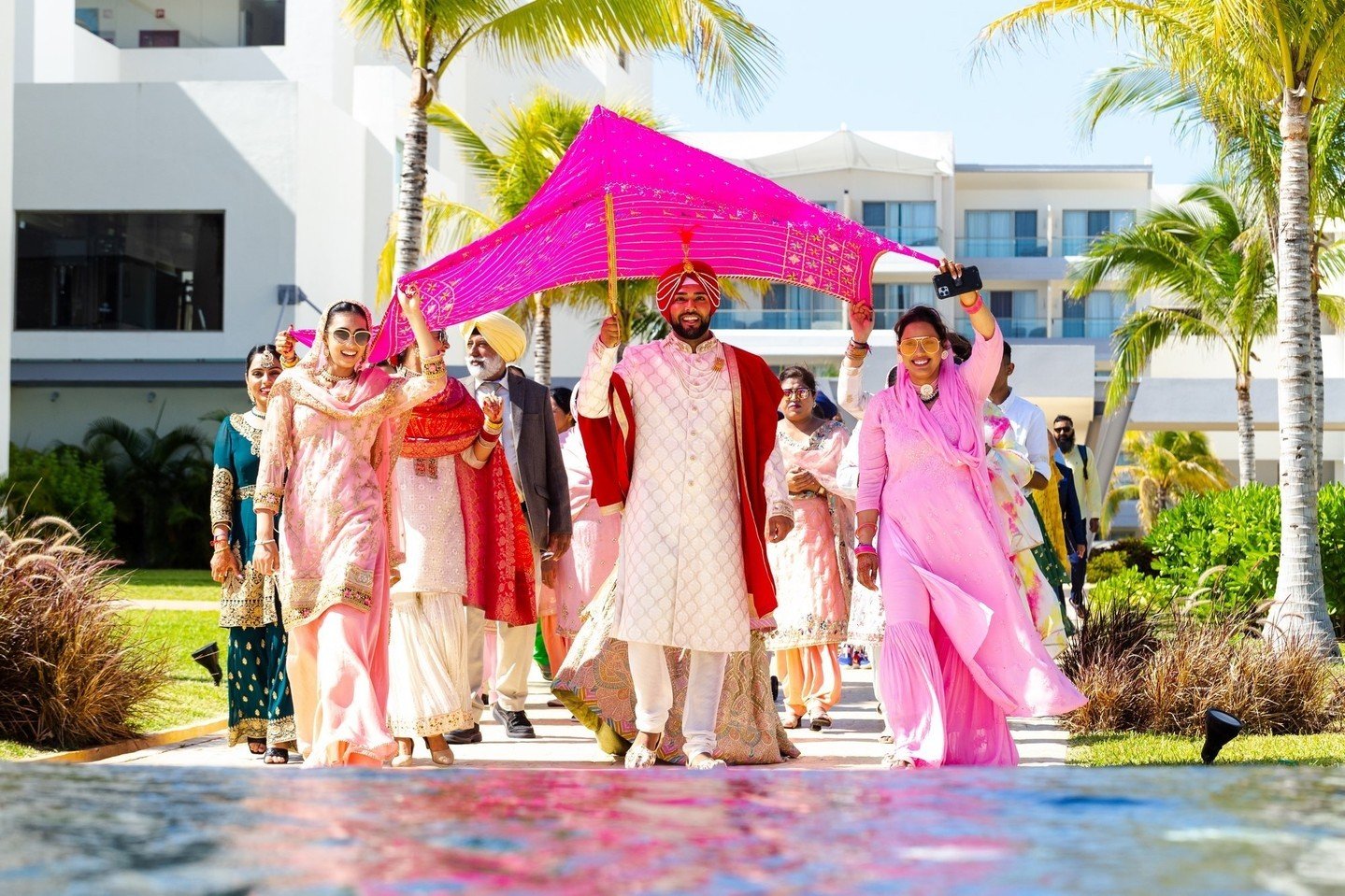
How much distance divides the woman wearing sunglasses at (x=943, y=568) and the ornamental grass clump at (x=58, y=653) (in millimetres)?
3679

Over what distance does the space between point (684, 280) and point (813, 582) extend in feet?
8.37

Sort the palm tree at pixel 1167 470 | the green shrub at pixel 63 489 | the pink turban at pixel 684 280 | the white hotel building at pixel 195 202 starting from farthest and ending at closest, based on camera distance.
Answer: the palm tree at pixel 1167 470 → the white hotel building at pixel 195 202 → the green shrub at pixel 63 489 → the pink turban at pixel 684 280

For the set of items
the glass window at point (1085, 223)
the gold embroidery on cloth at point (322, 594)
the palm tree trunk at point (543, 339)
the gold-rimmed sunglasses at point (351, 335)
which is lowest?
the gold embroidery on cloth at point (322, 594)

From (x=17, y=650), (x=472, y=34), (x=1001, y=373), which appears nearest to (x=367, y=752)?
(x=17, y=650)

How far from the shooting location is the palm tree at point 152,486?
27.2 m

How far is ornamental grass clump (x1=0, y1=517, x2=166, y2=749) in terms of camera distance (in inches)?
301

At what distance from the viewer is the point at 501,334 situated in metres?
8.93

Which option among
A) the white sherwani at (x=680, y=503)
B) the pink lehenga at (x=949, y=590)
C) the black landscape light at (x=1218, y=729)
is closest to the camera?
the black landscape light at (x=1218, y=729)

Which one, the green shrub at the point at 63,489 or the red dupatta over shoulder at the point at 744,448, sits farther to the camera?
the green shrub at the point at 63,489

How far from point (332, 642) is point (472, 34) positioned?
10372 millimetres

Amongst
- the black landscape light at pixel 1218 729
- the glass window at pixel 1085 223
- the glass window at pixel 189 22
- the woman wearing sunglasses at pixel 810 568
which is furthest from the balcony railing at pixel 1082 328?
the black landscape light at pixel 1218 729

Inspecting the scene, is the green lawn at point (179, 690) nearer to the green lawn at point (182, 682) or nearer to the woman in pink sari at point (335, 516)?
the green lawn at point (182, 682)

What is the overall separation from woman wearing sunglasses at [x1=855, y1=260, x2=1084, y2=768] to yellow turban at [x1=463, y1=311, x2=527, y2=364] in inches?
107

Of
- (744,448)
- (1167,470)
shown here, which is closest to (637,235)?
(744,448)
